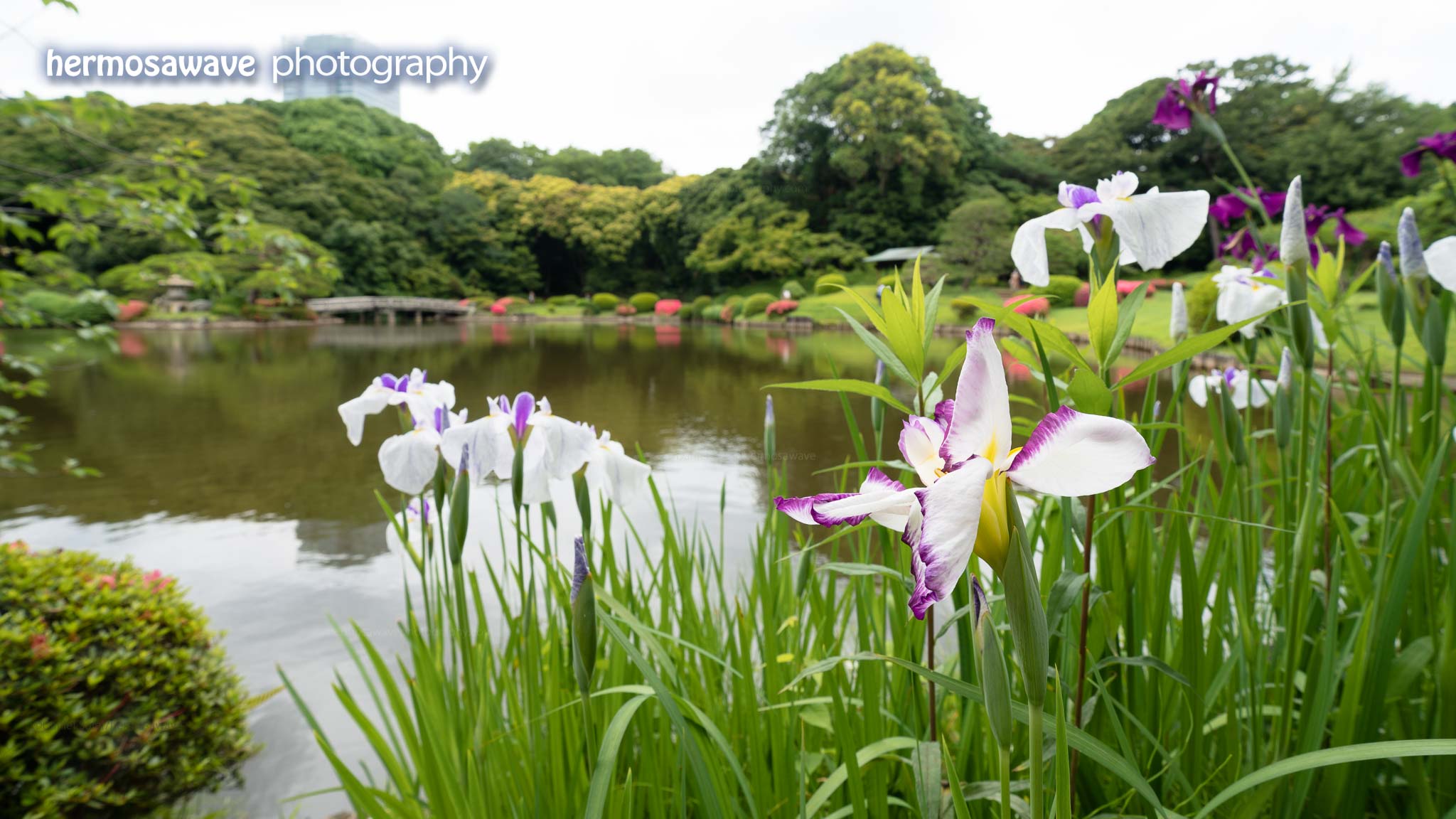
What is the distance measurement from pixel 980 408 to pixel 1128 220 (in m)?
0.46

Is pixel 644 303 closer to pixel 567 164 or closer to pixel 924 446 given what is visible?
pixel 567 164

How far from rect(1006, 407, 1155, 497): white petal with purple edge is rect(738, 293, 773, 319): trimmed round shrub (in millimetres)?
21920

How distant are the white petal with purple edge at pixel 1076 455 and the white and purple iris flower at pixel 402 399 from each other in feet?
2.77

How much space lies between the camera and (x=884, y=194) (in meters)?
24.1

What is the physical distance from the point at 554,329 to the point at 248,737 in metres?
18.3

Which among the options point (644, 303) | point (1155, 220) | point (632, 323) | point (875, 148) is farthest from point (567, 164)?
point (1155, 220)

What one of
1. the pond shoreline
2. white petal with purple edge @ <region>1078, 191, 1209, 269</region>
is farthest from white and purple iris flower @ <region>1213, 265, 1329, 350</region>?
the pond shoreline

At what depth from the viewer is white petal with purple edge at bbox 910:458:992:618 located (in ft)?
0.98

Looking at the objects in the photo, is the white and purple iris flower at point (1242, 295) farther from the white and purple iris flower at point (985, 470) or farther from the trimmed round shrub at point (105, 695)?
the trimmed round shrub at point (105, 695)

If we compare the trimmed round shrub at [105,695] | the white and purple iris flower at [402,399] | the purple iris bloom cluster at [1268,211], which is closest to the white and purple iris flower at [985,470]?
the white and purple iris flower at [402,399]

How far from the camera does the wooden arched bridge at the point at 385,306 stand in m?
22.5

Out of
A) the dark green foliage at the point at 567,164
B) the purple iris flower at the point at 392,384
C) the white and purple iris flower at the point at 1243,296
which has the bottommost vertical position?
the purple iris flower at the point at 392,384

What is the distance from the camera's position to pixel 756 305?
22203 mm

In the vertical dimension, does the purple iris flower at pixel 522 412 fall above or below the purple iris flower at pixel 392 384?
below
